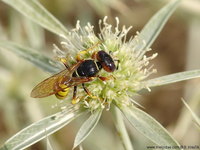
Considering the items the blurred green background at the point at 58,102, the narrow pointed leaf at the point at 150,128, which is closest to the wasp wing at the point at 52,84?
the narrow pointed leaf at the point at 150,128

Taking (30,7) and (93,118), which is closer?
(93,118)

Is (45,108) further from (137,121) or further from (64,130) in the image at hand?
(137,121)

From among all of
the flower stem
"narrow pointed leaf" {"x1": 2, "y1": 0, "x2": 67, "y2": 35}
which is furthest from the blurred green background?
the flower stem

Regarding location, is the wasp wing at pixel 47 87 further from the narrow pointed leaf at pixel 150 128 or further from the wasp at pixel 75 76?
the narrow pointed leaf at pixel 150 128

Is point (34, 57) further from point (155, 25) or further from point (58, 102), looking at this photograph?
point (58, 102)

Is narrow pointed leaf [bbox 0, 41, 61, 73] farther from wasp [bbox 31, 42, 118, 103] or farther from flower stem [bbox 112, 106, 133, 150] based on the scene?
flower stem [bbox 112, 106, 133, 150]

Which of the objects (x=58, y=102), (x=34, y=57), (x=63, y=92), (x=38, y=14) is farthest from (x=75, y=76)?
(x=58, y=102)

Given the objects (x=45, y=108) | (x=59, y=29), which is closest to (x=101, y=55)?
(x=59, y=29)
